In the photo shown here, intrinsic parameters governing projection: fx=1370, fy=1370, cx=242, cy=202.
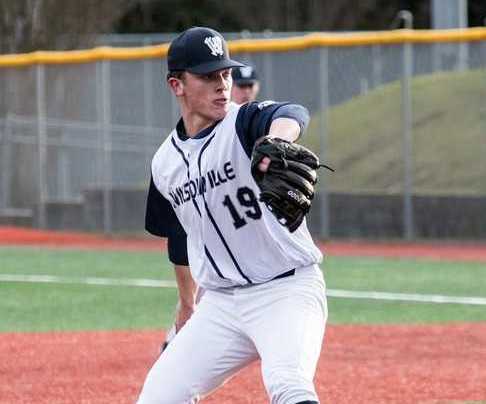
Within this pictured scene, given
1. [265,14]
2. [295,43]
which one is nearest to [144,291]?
[295,43]

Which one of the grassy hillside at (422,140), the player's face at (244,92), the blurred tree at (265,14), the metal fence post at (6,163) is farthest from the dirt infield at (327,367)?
the blurred tree at (265,14)

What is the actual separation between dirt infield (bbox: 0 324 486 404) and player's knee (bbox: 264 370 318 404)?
8.70 feet

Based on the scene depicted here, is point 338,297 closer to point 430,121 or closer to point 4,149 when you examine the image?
point 430,121

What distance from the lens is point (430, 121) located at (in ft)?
59.5

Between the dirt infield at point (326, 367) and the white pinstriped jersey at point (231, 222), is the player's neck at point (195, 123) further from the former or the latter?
the dirt infield at point (326, 367)

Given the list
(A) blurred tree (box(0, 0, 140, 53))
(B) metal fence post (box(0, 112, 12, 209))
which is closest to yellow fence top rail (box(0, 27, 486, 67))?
(B) metal fence post (box(0, 112, 12, 209))

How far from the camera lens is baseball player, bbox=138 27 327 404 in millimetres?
4477

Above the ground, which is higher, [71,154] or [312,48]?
[312,48]

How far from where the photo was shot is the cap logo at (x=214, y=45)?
15.9ft

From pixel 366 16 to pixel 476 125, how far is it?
24.6 m

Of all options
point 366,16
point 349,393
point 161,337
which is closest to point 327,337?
point 161,337

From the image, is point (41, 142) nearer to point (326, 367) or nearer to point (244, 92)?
point (244, 92)

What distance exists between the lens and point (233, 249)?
4.77 metres

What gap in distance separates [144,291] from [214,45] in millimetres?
7598
